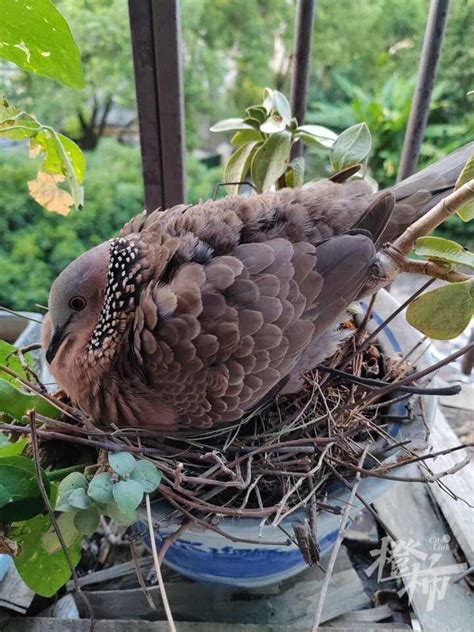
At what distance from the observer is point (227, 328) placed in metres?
0.57

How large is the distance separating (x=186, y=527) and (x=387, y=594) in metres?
0.37

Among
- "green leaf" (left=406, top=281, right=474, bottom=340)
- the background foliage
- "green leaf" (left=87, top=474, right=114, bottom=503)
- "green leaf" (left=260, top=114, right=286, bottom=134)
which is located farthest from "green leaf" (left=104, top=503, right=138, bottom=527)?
the background foliage

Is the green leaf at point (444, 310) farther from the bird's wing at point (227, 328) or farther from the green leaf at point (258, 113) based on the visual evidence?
the green leaf at point (258, 113)

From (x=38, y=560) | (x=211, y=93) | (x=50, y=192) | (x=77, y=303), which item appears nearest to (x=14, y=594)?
(x=38, y=560)

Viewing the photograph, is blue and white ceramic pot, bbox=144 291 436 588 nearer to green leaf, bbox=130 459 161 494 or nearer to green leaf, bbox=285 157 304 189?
green leaf, bbox=130 459 161 494

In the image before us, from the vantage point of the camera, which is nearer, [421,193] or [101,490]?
[101,490]

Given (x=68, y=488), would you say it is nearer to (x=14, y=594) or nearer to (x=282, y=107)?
(x=14, y=594)

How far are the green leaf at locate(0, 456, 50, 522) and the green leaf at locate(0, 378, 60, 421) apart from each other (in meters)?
0.08

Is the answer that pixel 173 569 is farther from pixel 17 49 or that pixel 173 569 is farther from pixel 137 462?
pixel 17 49

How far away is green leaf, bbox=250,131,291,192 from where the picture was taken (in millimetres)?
783

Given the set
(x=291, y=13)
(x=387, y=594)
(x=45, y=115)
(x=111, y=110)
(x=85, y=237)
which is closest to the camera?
(x=387, y=594)

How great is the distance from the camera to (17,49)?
1.86ft

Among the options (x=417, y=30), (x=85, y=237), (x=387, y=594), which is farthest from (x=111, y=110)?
(x=387, y=594)

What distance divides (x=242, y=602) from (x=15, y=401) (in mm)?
419
